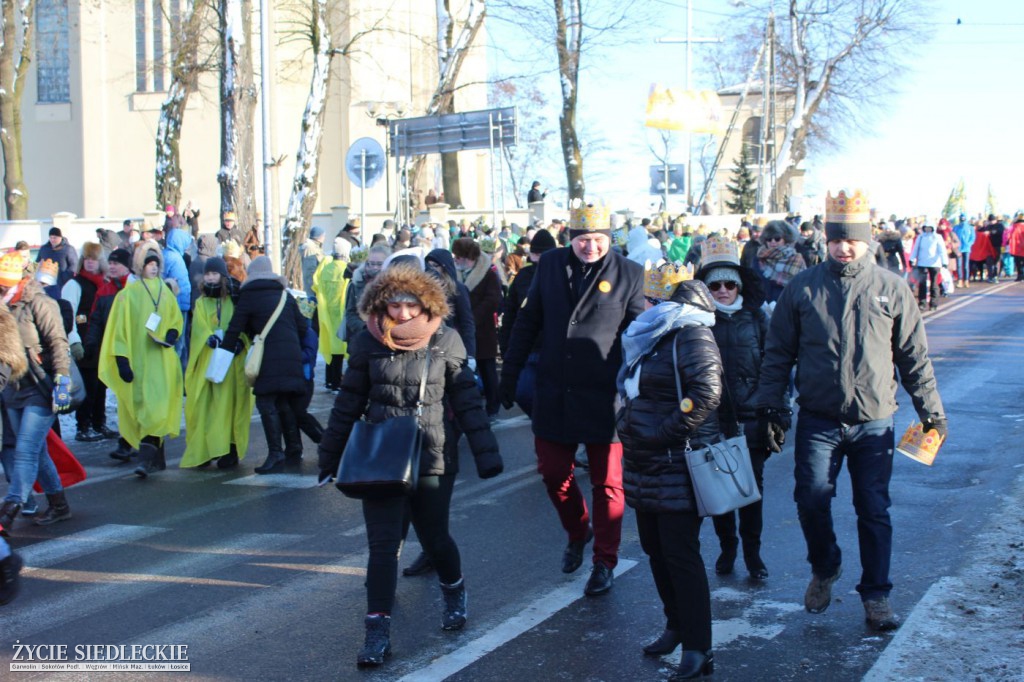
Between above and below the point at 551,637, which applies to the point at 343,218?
above

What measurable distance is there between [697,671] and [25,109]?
135 feet

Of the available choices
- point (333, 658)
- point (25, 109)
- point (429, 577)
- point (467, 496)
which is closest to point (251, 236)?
point (467, 496)

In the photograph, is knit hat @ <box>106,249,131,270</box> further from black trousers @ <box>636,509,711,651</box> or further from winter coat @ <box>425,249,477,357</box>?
black trousers @ <box>636,509,711,651</box>

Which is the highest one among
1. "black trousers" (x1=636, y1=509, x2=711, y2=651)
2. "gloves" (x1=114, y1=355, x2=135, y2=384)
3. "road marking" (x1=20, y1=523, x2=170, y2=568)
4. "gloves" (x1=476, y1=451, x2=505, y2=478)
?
"gloves" (x1=114, y1=355, x2=135, y2=384)

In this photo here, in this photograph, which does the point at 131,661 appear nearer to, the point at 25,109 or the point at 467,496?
the point at 467,496

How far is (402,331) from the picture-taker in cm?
543

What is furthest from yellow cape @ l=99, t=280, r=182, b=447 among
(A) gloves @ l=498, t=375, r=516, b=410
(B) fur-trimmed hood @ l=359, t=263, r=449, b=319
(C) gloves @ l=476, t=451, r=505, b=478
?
(C) gloves @ l=476, t=451, r=505, b=478

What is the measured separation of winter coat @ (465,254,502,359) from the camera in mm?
11344

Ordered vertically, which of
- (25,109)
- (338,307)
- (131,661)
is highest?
(25,109)

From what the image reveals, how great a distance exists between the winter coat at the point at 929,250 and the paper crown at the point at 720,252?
19461 mm

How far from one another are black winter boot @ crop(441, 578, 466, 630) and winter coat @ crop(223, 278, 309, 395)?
456 centimetres

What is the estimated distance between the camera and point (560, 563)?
689 cm

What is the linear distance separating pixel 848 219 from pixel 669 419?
1.38 m

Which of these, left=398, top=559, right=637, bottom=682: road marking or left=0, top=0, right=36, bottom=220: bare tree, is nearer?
left=398, top=559, right=637, bottom=682: road marking
